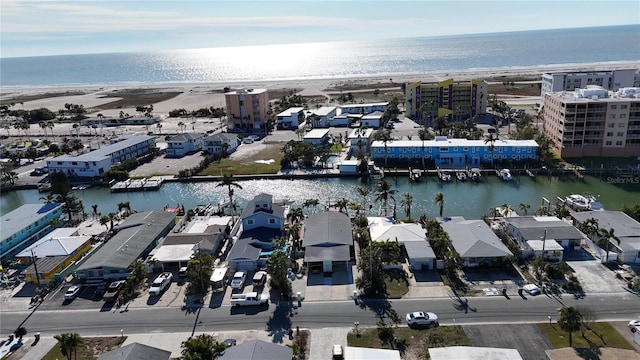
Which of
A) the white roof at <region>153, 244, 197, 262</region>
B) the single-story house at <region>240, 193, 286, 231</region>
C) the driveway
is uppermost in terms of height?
the single-story house at <region>240, 193, 286, 231</region>

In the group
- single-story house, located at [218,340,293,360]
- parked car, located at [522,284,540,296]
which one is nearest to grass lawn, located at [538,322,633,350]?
parked car, located at [522,284,540,296]

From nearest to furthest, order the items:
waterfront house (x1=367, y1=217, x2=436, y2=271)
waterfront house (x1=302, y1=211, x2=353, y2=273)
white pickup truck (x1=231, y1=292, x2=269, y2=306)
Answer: white pickup truck (x1=231, y1=292, x2=269, y2=306) < waterfront house (x1=367, y1=217, x2=436, y2=271) < waterfront house (x1=302, y1=211, x2=353, y2=273)

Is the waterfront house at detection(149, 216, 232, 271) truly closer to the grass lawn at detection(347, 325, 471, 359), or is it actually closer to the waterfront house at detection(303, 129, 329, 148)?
the grass lawn at detection(347, 325, 471, 359)

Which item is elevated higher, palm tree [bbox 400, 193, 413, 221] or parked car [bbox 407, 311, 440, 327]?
palm tree [bbox 400, 193, 413, 221]

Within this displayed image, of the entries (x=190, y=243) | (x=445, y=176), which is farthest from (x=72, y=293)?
(x=445, y=176)

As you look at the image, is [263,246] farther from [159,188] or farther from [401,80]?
[401,80]

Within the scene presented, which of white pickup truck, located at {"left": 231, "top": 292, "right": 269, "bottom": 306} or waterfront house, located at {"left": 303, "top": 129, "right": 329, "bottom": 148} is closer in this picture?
white pickup truck, located at {"left": 231, "top": 292, "right": 269, "bottom": 306}

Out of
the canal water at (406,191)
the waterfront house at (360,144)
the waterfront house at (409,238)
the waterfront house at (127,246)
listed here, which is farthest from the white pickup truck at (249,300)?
the waterfront house at (360,144)
